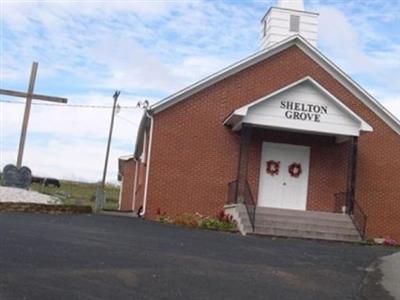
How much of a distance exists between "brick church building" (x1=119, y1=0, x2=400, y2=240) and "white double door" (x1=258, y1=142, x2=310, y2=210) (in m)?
0.03

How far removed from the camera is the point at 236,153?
22422mm

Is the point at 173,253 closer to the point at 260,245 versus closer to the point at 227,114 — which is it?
the point at 260,245

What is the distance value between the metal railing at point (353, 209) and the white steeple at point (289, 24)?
254 inches

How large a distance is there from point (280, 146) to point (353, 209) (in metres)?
3.20

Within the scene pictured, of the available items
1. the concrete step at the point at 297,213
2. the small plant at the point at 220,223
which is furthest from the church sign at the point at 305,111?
the small plant at the point at 220,223

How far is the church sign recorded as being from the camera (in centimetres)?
2164

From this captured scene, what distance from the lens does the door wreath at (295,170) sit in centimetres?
2303

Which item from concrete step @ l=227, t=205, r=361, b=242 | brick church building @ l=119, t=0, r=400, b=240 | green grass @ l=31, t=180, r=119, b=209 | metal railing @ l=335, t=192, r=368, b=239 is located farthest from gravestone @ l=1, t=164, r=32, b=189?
metal railing @ l=335, t=192, r=368, b=239

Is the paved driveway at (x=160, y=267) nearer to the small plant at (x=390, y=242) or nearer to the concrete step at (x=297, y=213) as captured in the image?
the concrete step at (x=297, y=213)

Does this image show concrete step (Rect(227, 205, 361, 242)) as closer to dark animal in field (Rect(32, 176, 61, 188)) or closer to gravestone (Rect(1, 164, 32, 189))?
gravestone (Rect(1, 164, 32, 189))

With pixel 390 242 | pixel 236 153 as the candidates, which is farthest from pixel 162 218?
pixel 390 242

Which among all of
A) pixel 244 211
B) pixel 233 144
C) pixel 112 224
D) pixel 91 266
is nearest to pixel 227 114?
pixel 233 144

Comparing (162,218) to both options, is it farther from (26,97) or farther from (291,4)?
(291,4)

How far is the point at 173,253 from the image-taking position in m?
11.7
